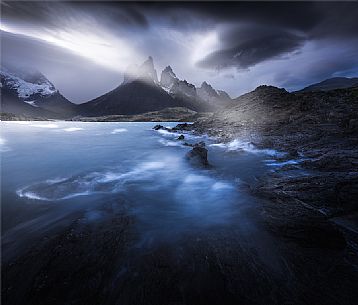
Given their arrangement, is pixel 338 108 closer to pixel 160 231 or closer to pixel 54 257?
pixel 160 231

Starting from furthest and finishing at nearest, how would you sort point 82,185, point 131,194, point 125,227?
1. point 82,185
2. point 131,194
3. point 125,227

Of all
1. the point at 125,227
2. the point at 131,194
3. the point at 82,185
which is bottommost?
the point at 131,194

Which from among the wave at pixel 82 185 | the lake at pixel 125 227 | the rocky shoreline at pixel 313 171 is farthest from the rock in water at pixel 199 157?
the rocky shoreline at pixel 313 171

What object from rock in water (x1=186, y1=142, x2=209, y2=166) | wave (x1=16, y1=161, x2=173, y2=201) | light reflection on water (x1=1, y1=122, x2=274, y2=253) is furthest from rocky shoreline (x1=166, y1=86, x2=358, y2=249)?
wave (x1=16, y1=161, x2=173, y2=201)

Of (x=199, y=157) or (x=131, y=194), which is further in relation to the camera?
(x=199, y=157)

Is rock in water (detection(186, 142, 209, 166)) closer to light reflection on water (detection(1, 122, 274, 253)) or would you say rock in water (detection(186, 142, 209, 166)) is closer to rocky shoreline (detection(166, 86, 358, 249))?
light reflection on water (detection(1, 122, 274, 253))

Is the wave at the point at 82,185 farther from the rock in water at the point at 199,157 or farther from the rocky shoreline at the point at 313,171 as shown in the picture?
the rocky shoreline at the point at 313,171

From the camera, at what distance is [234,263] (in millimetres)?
5785

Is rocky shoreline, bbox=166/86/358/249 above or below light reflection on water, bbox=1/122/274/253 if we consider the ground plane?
above

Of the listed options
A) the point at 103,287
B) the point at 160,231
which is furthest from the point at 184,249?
the point at 103,287

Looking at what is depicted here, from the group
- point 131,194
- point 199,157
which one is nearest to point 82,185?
point 131,194

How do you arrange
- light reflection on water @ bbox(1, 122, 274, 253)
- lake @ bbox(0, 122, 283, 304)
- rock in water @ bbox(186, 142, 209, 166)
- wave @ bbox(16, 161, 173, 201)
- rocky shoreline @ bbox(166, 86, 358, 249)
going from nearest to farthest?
lake @ bbox(0, 122, 283, 304) < rocky shoreline @ bbox(166, 86, 358, 249) < light reflection on water @ bbox(1, 122, 274, 253) < wave @ bbox(16, 161, 173, 201) < rock in water @ bbox(186, 142, 209, 166)

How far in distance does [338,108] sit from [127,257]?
3675 cm

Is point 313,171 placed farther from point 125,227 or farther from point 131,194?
point 125,227
